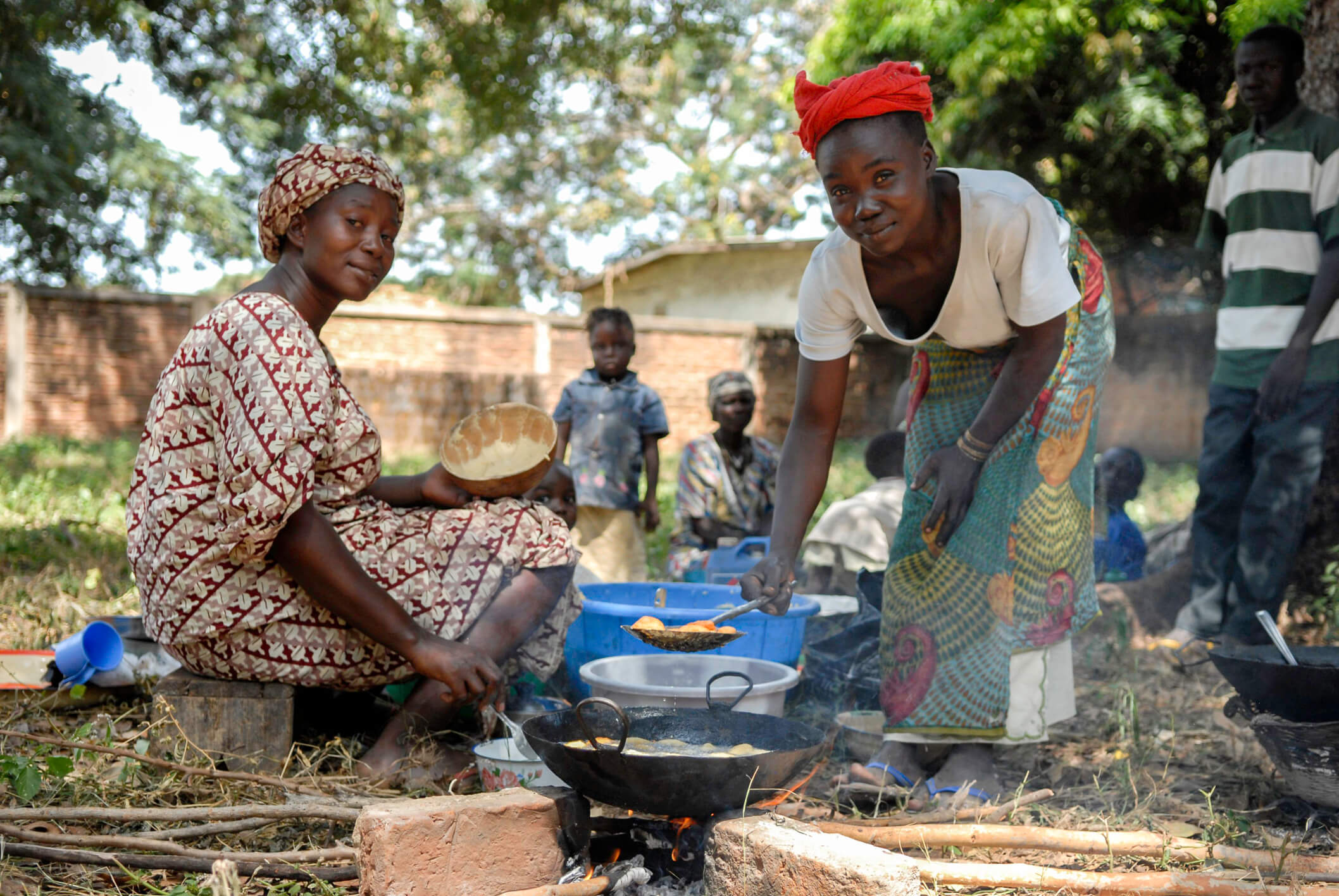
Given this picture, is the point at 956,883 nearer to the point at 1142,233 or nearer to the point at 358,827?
the point at 358,827

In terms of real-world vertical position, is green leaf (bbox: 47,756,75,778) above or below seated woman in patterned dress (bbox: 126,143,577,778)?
below

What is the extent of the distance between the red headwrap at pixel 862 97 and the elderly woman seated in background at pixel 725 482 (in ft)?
10.4

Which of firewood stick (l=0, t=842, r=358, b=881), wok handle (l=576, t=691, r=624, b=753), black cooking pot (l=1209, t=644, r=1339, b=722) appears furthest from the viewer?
black cooking pot (l=1209, t=644, r=1339, b=722)

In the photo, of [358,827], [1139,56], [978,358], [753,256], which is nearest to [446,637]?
[358,827]

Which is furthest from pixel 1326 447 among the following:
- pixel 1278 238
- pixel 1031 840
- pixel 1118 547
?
pixel 1031 840

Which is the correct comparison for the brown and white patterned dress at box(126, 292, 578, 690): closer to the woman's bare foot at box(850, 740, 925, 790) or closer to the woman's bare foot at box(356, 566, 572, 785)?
the woman's bare foot at box(356, 566, 572, 785)

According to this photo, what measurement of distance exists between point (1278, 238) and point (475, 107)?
6.84 meters

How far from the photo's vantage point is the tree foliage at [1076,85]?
9.52 meters

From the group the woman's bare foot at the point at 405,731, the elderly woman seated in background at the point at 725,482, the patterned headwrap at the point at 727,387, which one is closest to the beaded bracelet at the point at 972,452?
the woman's bare foot at the point at 405,731

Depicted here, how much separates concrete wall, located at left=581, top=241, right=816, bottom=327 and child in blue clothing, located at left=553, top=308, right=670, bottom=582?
12191mm

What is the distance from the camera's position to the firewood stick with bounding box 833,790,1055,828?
2.30 m

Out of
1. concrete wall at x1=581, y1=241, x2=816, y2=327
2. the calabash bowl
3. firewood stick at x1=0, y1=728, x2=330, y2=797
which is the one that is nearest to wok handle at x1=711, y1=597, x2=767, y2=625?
the calabash bowl

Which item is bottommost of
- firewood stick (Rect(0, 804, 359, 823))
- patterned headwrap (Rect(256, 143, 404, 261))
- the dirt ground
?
the dirt ground

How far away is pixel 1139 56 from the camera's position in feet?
32.8
